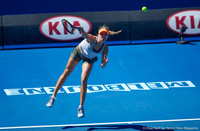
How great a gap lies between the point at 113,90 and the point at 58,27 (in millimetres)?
4893

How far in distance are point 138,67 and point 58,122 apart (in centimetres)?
427

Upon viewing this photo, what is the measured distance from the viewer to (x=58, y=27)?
13586 mm

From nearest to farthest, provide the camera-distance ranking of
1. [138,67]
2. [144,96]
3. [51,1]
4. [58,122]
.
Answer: [58,122], [144,96], [138,67], [51,1]

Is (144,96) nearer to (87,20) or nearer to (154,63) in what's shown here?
(154,63)

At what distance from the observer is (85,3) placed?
15.0 meters

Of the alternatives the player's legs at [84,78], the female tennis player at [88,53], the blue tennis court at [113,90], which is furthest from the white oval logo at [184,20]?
the player's legs at [84,78]

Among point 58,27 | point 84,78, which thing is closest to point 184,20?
point 58,27

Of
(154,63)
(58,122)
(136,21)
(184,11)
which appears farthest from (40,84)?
(184,11)

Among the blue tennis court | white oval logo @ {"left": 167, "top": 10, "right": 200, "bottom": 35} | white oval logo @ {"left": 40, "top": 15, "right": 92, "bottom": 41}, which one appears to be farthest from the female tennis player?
white oval logo @ {"left": 167, "top": 10, "right": 200, "bottom": 35}

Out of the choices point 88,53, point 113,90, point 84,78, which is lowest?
point 113,90

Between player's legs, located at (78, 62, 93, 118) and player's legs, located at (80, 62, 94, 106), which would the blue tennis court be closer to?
player's legs, located at (78, 62, 93, 118)

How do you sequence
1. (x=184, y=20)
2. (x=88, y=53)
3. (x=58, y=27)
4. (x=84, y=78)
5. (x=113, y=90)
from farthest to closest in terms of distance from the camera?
(x=184, y=20), (x=58, y=27), (x=113, y=90), (x=88, y=53), (x=84, y=78)

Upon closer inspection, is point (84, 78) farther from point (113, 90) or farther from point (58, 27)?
point (58, 27)

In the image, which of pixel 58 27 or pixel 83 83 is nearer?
pixel 83 83
